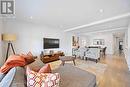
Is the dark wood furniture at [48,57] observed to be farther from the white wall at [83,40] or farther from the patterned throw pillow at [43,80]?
the white wall at [83,40]

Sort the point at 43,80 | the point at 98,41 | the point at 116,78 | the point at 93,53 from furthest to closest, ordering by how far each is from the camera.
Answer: the point at 98,41 → the point at 93,53 → the point at 116,78 → the point at 43,80

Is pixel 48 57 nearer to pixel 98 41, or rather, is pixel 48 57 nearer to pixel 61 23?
pixel 61 23

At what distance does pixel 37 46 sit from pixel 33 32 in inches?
33.6

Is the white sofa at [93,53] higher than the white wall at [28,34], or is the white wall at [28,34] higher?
the white wall at [28,34]

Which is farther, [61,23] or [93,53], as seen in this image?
[93,53]

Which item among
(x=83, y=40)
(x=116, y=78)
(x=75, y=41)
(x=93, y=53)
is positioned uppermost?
(x=83, y=40)

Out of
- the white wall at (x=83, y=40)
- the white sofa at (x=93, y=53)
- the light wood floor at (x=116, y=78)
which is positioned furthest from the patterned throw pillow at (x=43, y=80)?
the white wall at (x=83, y=40)

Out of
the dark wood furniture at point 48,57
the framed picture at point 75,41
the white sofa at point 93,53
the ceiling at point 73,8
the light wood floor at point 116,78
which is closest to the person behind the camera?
the ceiling at point 73,8

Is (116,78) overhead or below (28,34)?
below

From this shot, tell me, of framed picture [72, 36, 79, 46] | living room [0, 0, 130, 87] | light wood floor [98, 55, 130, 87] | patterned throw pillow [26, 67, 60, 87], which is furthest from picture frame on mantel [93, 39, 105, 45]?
patterned throw pillow [26, 67, 60, 87]

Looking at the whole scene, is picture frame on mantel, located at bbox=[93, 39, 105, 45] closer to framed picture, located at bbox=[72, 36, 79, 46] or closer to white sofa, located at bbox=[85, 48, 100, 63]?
framed picture, located at bbox=[72, 36, 79, 46]

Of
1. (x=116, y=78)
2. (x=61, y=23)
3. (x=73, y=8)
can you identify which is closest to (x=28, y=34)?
(x=61, y=23)

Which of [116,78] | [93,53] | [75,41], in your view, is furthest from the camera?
[75,41]

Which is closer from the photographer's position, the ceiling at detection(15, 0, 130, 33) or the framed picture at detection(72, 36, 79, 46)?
the ceiling at detection(15, 0, 130, 33)
